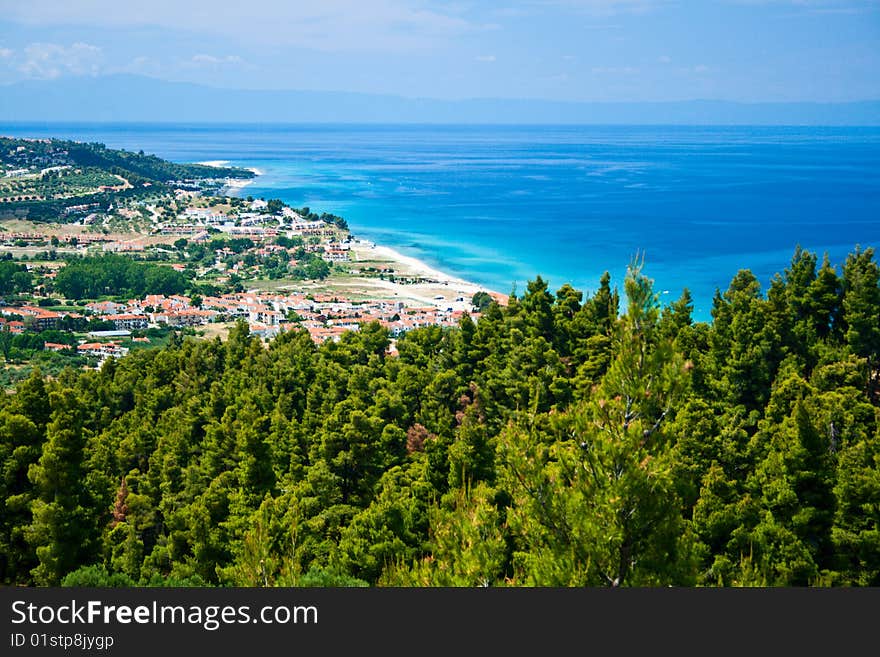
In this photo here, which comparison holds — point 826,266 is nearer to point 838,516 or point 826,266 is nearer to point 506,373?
point 506,373

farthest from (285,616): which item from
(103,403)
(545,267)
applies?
(545,267)

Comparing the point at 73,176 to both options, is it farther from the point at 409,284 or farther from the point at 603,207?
the point at 409,284

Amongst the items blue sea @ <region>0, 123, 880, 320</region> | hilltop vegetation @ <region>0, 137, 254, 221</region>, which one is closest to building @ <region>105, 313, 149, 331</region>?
blue sea @ <region>0, 123, 880, 320</region>

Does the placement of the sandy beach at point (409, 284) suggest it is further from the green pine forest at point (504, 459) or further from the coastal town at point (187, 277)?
the green pine forest at point (504, 459)

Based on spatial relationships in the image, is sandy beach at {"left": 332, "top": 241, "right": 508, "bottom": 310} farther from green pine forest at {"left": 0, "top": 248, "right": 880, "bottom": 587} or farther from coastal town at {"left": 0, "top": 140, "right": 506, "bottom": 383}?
green pine forest at {"left": 0, "top": 248, "right": 880, "bottom": 587}

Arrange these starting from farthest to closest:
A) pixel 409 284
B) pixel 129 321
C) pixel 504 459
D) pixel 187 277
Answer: pixel 187 277 < pixel 409 284 < pixel 129 321 < pixel 504 459

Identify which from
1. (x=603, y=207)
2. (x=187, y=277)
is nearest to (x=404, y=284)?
(x=187, y=277)
